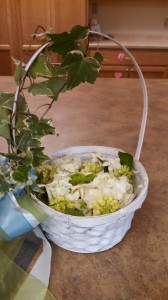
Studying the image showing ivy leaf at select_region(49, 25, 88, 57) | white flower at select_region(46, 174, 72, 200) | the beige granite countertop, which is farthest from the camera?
the beige granite countertop

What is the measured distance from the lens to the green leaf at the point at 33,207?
548 mm

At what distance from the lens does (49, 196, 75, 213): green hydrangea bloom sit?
0.57m

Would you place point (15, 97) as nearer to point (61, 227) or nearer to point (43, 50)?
point (43, 50)

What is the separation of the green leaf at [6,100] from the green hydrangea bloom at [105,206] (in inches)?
9.4

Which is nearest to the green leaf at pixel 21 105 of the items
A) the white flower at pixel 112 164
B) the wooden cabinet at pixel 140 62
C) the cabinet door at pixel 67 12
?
the white flower at pixel 112 164

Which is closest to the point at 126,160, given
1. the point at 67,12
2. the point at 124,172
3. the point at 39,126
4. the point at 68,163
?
the point at 124,172

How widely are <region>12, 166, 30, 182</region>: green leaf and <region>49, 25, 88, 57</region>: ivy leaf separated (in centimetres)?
20

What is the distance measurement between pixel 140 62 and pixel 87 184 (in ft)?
8.58

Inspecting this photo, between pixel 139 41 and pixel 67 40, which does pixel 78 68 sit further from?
pixel 139 41

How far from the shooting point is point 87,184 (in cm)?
61

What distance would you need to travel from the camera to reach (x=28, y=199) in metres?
0.56

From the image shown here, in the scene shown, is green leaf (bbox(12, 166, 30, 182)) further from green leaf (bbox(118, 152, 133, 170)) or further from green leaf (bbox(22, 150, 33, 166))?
green leaf (bbox(118, 152, 133, 170))

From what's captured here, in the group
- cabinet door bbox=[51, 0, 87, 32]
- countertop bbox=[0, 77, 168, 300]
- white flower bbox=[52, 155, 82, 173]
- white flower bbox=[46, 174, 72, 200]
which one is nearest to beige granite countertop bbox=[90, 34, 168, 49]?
cabinet door bbox=[51, 0, 87, 32]

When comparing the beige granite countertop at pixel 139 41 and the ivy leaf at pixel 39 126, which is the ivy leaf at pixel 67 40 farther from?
the beige granite countertop at pixel 139 41
